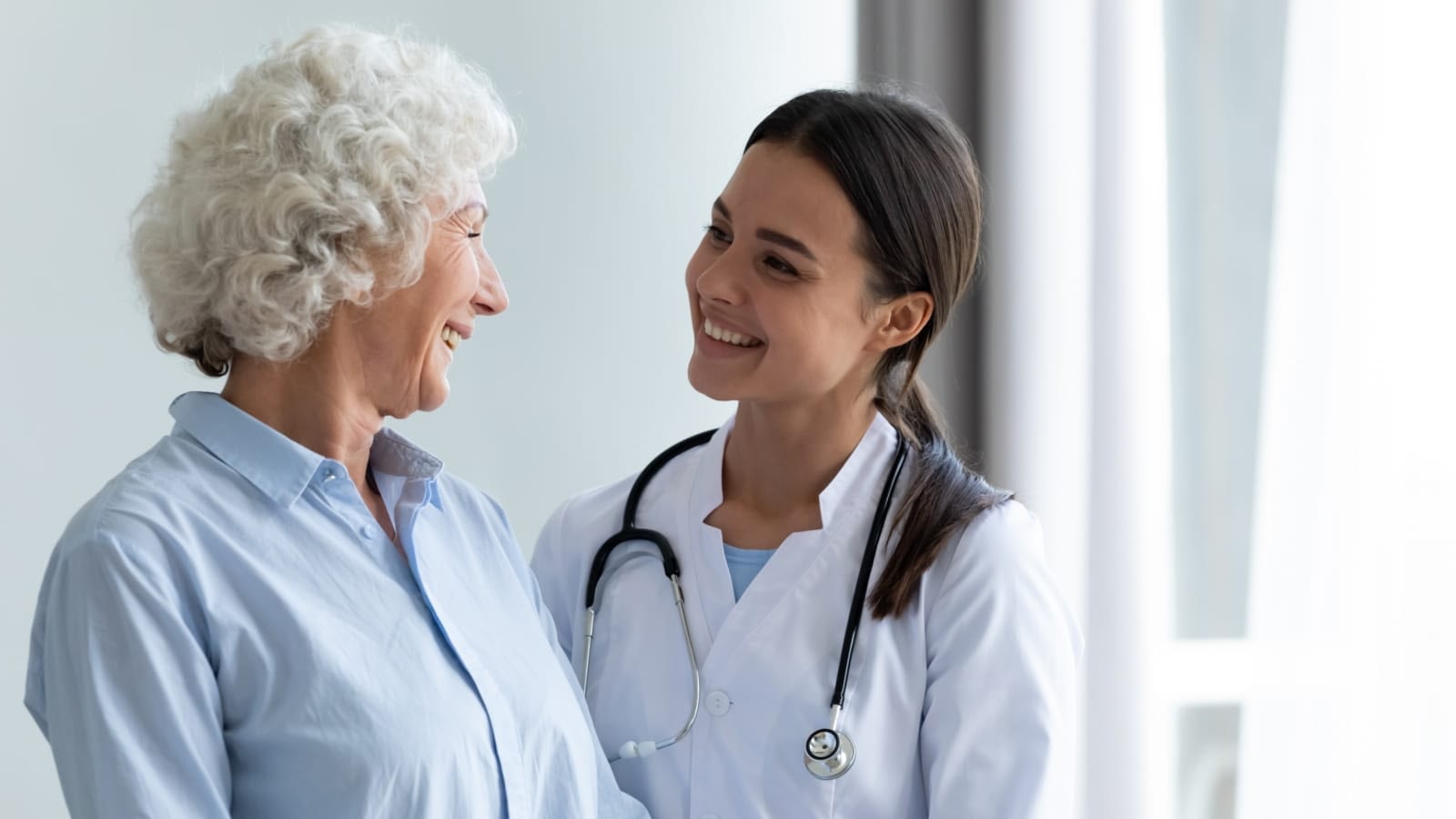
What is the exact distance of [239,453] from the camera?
46.4 inches

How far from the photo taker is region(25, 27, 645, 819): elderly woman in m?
1.04

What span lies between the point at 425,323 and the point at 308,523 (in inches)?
8.7

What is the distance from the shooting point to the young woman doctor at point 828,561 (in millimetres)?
1481

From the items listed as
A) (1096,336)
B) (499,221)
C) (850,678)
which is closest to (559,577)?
(850,678)

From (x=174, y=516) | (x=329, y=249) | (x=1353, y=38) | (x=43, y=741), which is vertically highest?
(x=1353, y=38)

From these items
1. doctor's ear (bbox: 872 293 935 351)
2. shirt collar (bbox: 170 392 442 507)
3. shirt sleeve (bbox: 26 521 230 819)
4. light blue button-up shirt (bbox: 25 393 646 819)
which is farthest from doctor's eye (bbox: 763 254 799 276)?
shirt sleeve (bbox: 26 521 230 819)

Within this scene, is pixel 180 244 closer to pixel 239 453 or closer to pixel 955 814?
pixel 239 453

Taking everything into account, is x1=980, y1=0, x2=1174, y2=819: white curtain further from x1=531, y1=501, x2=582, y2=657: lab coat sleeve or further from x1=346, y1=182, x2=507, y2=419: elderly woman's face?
x1=346, y1=182, x2=507, y2=419: elderly woman's face

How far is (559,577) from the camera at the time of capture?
173 cm

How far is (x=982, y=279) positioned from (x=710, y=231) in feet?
2.96

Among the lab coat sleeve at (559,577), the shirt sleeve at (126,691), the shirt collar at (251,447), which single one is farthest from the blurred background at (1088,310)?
the shirt sleeve at (126,691)

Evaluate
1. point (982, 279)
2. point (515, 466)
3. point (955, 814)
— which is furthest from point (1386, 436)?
point (515, 466)

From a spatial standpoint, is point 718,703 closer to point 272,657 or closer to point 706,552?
point 706,552

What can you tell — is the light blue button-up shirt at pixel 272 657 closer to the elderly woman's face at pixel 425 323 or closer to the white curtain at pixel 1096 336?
the elderly woman's face at pixel 425 323
